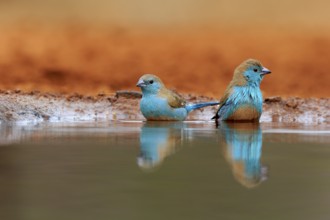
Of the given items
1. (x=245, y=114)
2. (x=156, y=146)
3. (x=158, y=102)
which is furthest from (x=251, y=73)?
(x=156, y=146)

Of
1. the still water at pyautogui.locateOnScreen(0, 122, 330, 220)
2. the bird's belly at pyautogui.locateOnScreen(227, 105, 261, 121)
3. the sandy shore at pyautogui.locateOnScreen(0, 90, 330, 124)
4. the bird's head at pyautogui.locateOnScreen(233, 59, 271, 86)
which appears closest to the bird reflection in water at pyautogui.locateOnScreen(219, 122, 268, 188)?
the still water at pyautogui.locateOnScreen(0, 122, 330, 220)

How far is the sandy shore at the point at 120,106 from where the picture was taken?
27.9ft

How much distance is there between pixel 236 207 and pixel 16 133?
3591 mm

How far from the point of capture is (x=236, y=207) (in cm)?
213

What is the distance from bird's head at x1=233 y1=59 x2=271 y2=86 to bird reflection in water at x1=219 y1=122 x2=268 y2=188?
1737 mm

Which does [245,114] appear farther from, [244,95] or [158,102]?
[158,102]

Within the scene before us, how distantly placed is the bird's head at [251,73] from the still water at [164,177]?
2348mm

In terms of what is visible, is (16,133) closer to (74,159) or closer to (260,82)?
(74,159)

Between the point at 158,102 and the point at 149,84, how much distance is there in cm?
28

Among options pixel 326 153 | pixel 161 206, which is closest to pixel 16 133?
pixel 326 153

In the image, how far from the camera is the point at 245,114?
23.7 ft

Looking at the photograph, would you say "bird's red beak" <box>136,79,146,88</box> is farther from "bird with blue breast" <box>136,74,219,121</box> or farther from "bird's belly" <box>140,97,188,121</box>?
"bird's belly" <box>140,97,188,121</box>

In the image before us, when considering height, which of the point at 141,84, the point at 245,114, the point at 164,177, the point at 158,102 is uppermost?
the point at 141,84

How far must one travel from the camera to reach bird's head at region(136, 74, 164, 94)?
7688 millimetres
